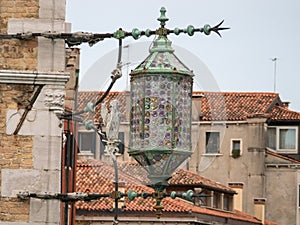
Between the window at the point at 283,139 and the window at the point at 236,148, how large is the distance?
187 centimetres

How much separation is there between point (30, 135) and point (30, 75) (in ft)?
1.82

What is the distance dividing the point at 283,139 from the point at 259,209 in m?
5.90

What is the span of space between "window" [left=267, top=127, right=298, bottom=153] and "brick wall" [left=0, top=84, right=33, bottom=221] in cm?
4362

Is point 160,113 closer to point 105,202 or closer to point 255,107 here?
point 105,202

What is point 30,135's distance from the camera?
1471cm

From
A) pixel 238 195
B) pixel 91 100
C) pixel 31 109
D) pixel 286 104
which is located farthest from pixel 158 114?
pixel 286 104

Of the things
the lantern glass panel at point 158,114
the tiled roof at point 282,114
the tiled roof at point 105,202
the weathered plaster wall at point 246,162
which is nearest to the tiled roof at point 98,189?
the tiled roof at point 105,202

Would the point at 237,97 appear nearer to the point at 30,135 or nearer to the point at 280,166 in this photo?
the point at 280,166

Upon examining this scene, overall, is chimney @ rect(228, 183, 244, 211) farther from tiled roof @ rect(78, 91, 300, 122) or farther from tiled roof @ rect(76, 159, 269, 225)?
tiled roof @ rect(76, 159, 269, 225)

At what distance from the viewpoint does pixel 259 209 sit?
175ft

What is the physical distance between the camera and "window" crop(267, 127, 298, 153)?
190ft

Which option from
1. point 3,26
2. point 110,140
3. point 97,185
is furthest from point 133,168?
point 97,185

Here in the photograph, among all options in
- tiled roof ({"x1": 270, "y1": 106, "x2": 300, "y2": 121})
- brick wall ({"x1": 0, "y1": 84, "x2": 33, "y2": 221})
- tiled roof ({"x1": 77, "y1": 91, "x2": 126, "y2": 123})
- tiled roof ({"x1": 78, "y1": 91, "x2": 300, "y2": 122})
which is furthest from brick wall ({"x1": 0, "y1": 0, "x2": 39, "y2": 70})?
tiled roof ({"x1": 270, "y1": 106, "x2": 300, "y2": 121})

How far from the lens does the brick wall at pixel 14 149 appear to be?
14594 millimetres
